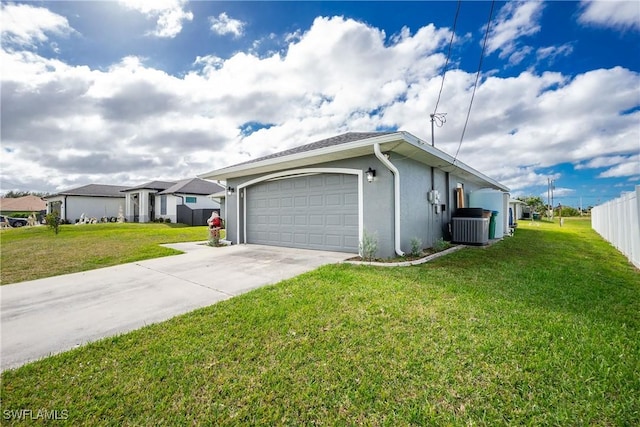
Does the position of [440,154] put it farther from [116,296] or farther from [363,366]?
[116,296]

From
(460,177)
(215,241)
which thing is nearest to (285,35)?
(215,241)

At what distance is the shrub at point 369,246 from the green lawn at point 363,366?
243cm

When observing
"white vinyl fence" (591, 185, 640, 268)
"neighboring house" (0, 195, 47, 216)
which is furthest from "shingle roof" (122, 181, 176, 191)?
"white vinyl fence" (591, 185, 640, 268)

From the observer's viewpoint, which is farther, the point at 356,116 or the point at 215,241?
the point at 356,116

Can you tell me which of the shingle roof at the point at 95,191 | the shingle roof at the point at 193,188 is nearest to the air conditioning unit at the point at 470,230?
the shingle roof at the point at 193,188

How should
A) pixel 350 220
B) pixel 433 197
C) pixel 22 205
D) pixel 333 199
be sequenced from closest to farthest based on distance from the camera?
1. pixel 350 220
2. pixel 333 199
3. pixel 433 197
4. pixel 22 205

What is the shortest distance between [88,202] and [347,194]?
3004 centimetres

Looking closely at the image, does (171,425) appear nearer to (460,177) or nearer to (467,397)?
(467,397)

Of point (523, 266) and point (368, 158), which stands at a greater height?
point (368, 158)

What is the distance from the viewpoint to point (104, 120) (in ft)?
36.5

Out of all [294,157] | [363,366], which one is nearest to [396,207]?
[294,157]

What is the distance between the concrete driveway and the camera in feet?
9.13

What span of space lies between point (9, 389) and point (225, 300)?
6.62 feet

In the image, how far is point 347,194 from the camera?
718 centimetres
